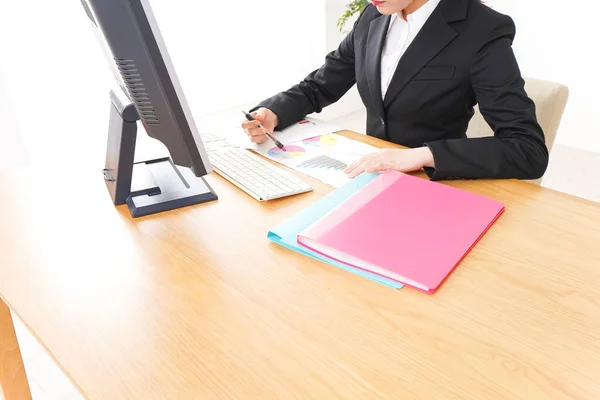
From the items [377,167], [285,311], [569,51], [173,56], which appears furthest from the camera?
[569,51]

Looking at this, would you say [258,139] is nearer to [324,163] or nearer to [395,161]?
[324,163]

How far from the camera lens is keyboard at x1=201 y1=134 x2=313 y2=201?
1037mm

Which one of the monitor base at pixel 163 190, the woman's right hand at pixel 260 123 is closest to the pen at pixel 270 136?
the woman's right hand at pixel 260 123

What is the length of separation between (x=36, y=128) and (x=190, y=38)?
36.3 inches

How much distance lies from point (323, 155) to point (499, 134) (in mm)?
403

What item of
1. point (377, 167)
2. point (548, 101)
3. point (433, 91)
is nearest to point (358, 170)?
point (377, 167)

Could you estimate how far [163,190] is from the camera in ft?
3.52

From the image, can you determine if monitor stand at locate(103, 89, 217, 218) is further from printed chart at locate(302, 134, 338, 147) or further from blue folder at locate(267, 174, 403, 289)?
printed chart at locate(302, 134, 338, 147)

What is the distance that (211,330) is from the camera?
0.69m

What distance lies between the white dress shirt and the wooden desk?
57 cm

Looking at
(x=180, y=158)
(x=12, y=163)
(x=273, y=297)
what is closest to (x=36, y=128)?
(x=12, y=163)

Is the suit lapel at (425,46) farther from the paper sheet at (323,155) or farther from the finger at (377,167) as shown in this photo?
the finger at (377,167)

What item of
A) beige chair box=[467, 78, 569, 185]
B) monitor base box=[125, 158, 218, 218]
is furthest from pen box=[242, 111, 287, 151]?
beige chair box=[467, 78, 569, 185]

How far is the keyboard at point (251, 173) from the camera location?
40.8 inches
